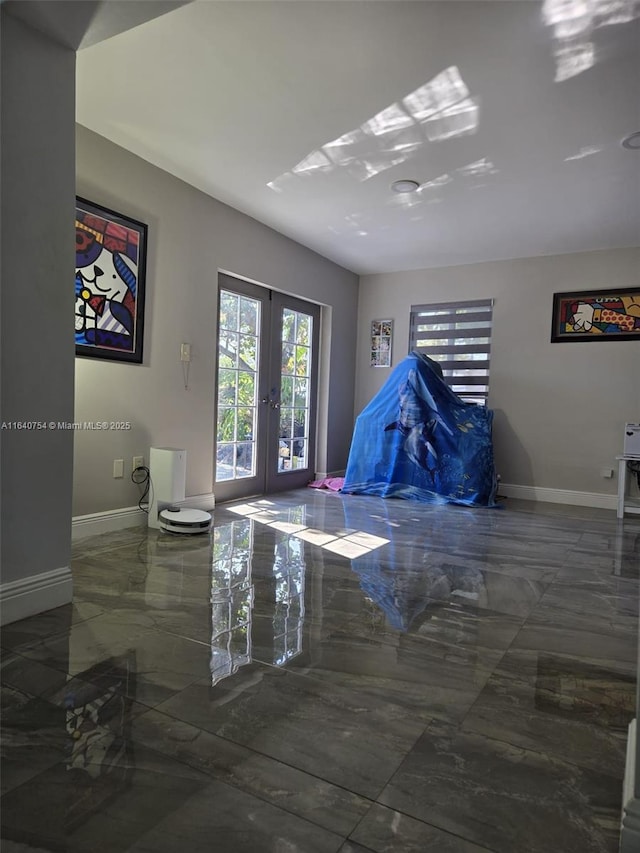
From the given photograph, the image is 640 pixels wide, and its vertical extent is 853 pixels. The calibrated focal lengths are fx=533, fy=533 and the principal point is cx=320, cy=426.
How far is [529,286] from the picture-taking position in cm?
533

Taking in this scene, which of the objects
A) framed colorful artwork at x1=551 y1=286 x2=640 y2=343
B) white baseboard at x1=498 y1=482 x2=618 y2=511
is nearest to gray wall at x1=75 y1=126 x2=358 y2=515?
framed colorful artwork at x1=551 y1=286 x2=640 y2=343

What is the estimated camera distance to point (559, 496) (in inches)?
205

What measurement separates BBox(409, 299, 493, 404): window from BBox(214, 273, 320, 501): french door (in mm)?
1180

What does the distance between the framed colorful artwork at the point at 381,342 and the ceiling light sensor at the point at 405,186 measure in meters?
2.34

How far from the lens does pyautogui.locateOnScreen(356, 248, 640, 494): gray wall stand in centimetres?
496

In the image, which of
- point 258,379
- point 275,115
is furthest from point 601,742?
point 258,379

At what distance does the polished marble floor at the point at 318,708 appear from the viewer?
1092 millimetres

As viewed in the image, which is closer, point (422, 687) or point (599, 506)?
point (422, 687)

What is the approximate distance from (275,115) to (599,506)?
4327 millimetres

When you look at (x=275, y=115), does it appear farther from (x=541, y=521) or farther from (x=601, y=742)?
(x=541, y=521)

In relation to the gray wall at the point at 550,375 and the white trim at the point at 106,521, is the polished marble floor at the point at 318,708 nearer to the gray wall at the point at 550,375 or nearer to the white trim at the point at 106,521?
the white trim at the point at 106,521

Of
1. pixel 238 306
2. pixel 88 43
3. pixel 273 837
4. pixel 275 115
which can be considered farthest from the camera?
pixel 238 306

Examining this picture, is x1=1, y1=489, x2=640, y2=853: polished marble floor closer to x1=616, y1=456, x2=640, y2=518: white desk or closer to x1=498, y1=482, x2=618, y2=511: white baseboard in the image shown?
x1=616, y1=456, x2=640, y2=518: white desk

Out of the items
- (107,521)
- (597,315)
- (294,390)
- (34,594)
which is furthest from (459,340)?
(34,594)
